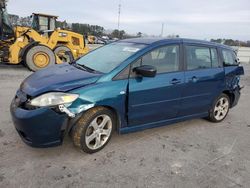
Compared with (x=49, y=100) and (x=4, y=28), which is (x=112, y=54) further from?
(x=4, y=28)

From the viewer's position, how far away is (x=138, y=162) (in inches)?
130

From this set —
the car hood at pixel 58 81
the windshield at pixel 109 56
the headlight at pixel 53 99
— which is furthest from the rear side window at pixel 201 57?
the headlight at pixel 53 99

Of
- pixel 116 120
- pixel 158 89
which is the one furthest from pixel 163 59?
pixel 116 120

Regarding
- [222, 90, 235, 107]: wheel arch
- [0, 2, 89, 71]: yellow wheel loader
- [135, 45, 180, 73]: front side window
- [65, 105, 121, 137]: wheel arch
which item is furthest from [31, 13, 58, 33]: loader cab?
[65, 105, 121, 137]: wheel arch

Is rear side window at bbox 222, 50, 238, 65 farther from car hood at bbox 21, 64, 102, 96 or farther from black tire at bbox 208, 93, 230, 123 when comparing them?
car hood at bbox 21, 64, 102, 96

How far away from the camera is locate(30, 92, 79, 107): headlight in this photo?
303 cm

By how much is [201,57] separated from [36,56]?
7.28 meters

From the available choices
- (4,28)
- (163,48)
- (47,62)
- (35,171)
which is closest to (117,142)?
(35,171)

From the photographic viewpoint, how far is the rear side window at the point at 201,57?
14.1 feet

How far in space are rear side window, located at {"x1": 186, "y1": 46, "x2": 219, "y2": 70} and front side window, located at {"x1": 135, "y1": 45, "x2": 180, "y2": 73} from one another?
0.89 ft

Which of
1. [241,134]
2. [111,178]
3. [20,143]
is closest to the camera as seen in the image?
[111,178]

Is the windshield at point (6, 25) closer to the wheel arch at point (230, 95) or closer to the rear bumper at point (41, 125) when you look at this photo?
the rear bumper at point (41, 125)

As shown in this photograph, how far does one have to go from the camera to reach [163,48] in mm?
4020

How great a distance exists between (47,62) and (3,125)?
20.6ft
